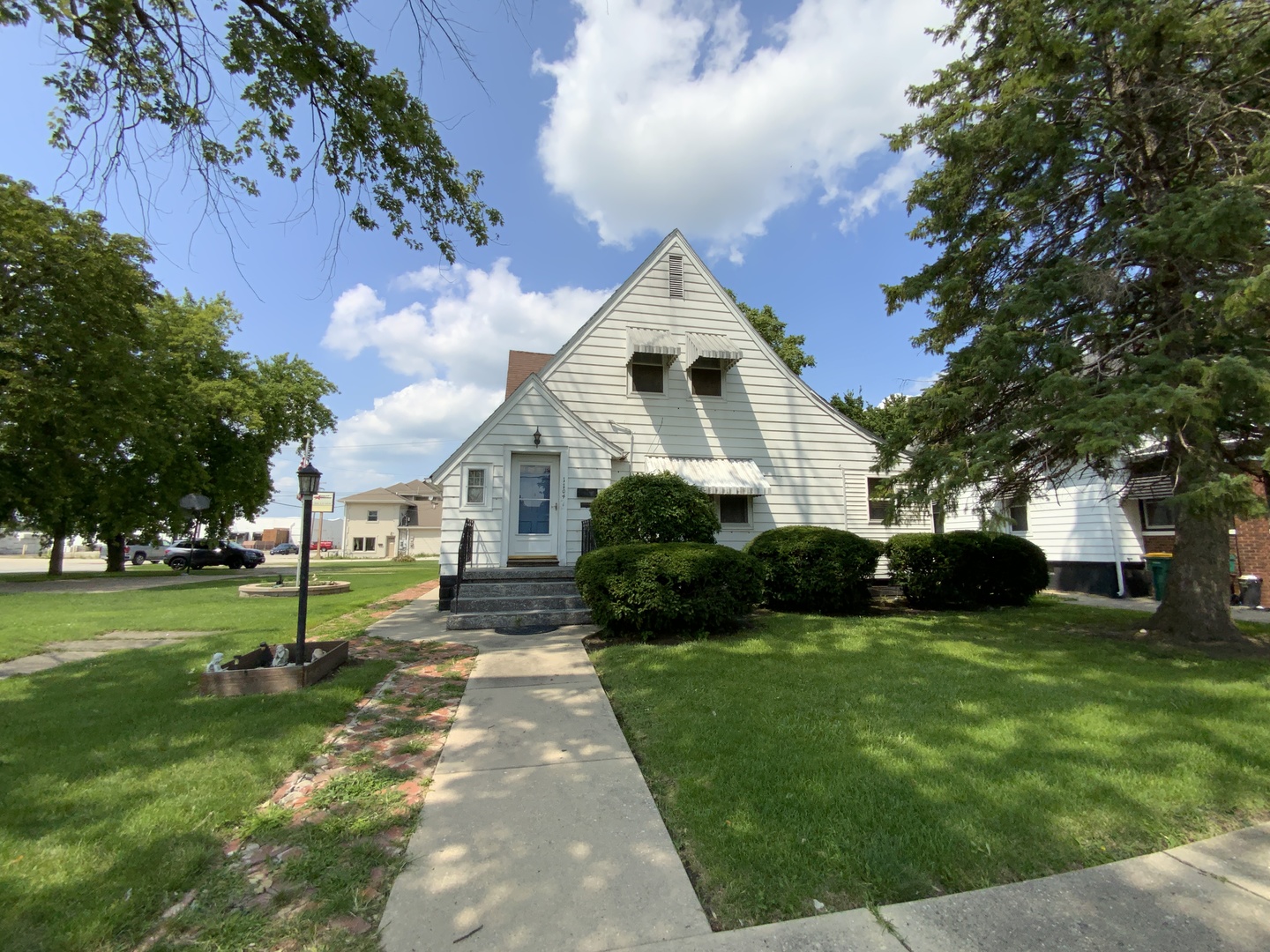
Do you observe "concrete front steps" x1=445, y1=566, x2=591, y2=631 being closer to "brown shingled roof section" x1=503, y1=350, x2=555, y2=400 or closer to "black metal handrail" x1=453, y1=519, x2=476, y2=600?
"black metal handrail" x1=453, y1=519, x2=476, y2=600

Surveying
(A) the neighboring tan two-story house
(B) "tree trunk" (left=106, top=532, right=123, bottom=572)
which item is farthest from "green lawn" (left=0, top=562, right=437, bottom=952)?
(A) the neighboring tan two-story house

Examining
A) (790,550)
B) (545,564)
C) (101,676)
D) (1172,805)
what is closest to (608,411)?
(545,564)

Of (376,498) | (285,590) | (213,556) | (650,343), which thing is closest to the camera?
(650,343)

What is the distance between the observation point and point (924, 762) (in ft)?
12.2

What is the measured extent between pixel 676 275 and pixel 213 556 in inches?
1382

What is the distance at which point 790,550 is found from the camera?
9.75m

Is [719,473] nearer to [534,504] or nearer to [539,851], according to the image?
[534,504]

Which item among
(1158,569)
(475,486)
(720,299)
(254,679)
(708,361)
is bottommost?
(254,679)

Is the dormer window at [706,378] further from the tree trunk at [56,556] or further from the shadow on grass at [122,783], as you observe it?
the tree trunk at [56,556]

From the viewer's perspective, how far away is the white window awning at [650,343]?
39.2 feet

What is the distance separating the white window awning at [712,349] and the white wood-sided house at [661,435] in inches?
1.1

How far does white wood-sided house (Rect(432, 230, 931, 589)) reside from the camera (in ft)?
36.4

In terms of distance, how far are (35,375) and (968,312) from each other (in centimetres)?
2407

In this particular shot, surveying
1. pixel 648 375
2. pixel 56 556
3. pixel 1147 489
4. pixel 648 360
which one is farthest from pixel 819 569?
pixel 56 556
